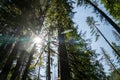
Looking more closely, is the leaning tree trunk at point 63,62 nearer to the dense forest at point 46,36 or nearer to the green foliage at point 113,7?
the dense forest at point 46,36

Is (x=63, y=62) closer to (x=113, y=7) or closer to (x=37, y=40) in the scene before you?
(x=37, y=40)

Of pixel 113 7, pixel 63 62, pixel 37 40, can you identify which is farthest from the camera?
pixel 113 7

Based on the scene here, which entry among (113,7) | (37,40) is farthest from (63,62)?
(113,7)

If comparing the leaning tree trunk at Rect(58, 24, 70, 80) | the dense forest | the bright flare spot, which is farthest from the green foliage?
the bright flare spot

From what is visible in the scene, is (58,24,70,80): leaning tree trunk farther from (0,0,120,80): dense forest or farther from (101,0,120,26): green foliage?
(101,0,120,26): green foliage

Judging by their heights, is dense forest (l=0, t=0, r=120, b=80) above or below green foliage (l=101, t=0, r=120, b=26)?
below

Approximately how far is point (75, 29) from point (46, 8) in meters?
2.95

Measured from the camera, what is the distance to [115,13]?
1712 cm

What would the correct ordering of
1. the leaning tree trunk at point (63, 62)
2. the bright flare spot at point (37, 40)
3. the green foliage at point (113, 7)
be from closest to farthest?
the leaning tree trunk at point (63, 62), the bright flare spot at point (37, 40), the green foliage at point (113, 7)

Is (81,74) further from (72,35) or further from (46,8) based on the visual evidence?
(46,8)

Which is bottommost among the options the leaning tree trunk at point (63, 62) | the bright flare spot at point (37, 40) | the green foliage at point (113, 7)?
the leaning tree trunk at point (63, 62)

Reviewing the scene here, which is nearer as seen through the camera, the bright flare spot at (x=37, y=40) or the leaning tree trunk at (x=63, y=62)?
the leaning tree trunk at (x=63, y=62)

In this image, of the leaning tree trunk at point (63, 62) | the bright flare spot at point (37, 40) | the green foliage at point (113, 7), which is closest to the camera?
the leaning tree trunk at point (63, 62)

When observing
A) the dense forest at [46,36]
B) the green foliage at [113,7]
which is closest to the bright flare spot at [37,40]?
the dense forest at [46,36]
